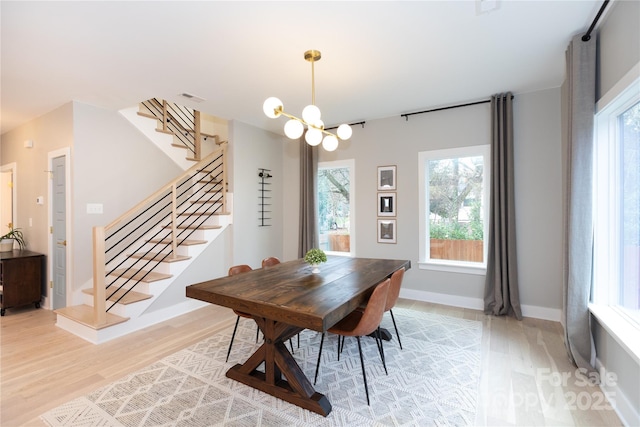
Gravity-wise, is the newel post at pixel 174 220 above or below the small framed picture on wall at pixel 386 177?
below

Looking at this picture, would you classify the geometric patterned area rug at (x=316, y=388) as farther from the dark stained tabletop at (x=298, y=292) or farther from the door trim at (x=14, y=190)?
the door trim at (x=14, y=190)

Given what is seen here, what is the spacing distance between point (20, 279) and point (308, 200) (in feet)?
13.4

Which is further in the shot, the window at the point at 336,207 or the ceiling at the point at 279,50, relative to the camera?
the window at the point at 336,207

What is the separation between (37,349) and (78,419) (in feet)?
5.07

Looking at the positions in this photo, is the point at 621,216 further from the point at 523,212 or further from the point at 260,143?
the point at 260,143

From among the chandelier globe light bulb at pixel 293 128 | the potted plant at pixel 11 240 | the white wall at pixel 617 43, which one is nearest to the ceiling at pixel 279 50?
the white wall at pixel 617 43

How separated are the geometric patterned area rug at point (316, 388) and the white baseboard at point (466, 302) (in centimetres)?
107

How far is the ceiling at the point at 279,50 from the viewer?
2.05 m

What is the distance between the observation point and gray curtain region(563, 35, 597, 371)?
2.29 meters

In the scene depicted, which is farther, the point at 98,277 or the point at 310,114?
the point at 98,277

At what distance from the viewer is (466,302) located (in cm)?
392

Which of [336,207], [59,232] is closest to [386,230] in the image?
[336,207]

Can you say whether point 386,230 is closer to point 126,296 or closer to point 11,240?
point 126,296

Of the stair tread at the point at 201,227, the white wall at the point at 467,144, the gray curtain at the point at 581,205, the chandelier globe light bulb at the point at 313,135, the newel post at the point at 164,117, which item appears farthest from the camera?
the newel post at the point at 164,117
